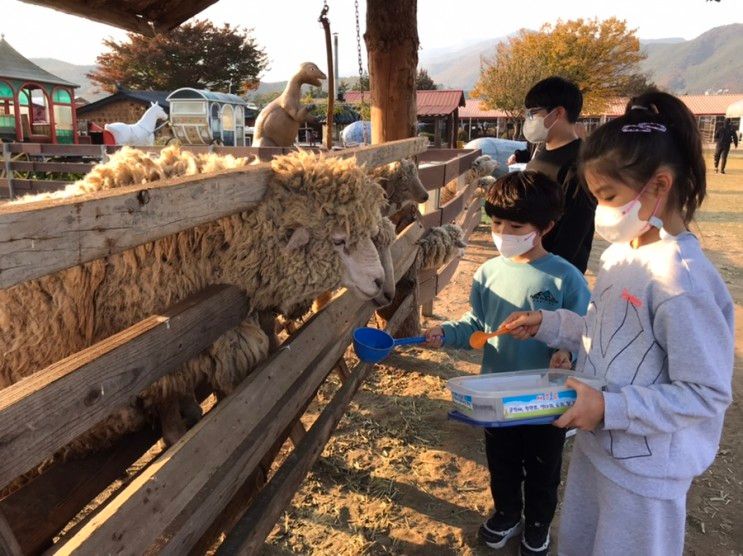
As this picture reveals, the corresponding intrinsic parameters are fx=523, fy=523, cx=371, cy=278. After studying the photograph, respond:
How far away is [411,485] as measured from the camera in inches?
122

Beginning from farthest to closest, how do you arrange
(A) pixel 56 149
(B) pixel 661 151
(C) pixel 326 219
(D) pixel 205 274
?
(A) pixel 56 149, (C) pixel 326 219, (D) pixel 205 274, (B) pixel 661 151

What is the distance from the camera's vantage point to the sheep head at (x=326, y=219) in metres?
1.93

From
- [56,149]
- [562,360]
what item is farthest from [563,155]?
[56,149]

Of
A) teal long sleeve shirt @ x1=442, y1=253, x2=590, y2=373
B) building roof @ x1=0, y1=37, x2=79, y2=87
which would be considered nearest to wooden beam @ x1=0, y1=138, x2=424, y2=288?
teal long sleeve shirt @ x1=442, y1=253, x2=590, y2=373

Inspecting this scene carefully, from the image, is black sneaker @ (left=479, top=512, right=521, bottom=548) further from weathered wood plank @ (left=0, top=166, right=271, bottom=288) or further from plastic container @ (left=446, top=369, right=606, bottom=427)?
weathered wood plank @ (left=0, top=166, right=271, bottom=288)

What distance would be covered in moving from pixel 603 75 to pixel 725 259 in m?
29.3

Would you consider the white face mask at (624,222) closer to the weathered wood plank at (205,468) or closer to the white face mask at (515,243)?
the white face mask at (515,243)

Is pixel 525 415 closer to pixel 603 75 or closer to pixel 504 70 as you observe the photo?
pixel 504 70

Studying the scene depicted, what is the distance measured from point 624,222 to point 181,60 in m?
50.0

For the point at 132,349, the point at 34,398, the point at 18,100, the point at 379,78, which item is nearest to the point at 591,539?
the point at 132,349

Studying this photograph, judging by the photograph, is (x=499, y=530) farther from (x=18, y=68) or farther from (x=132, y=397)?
(x=18, y=68)

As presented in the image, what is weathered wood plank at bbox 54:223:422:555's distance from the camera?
1.17 meters

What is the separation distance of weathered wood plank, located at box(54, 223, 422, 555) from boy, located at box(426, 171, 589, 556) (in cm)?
62

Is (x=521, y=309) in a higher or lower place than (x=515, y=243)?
lower
